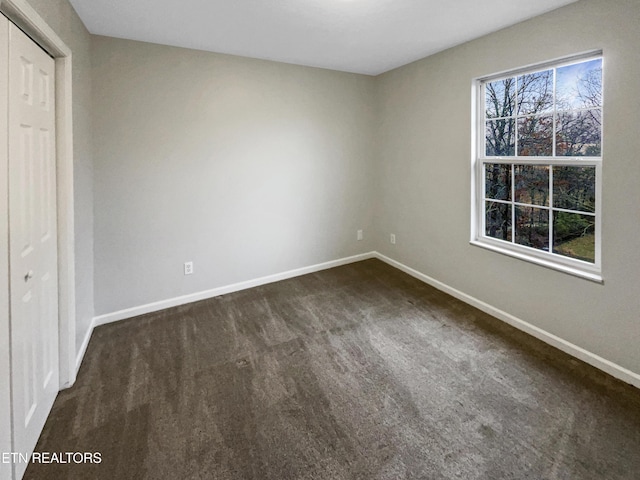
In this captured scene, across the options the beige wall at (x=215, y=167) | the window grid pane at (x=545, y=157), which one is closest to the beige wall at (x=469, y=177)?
the window grid pane at (x=545, y=157)

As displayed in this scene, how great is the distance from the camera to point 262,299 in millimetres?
3459

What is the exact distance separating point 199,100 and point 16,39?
175cm

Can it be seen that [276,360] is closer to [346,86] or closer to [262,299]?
[262,299]

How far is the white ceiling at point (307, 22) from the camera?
226cm

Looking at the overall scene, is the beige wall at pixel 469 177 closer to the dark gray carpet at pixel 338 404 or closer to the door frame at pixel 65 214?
the dark gray carpet at pixel 338 404

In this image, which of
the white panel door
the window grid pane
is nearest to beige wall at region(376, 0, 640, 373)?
the window grid pane

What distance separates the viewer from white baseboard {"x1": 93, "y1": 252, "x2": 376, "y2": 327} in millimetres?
3055

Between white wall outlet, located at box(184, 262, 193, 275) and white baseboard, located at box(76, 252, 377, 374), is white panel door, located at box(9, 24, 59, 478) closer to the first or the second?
white baseboard, located at box(76, 252, 377, 374)

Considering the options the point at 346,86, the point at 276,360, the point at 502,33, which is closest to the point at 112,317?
the point at 276,360

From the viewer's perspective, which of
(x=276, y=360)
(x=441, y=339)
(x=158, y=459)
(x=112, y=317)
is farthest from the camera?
(x=112, y=317)

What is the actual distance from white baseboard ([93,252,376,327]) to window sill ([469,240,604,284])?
171cm

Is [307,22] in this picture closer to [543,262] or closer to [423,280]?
[543,262]

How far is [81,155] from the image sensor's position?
94.5 inches

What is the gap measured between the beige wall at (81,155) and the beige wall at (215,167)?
16 centimetres
